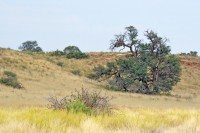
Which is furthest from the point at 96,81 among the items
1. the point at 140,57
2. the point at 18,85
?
the point at 18,85

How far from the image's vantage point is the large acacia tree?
119ft

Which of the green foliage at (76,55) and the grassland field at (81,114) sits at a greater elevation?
the green foliage at (76,55)

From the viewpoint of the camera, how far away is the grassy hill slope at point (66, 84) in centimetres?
2570

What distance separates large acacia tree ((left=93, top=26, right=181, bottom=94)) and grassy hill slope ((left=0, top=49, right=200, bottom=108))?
133 cm

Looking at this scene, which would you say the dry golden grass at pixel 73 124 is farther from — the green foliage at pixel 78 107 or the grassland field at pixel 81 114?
the green foliage at pixel 78 107

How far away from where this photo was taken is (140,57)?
3984 cm

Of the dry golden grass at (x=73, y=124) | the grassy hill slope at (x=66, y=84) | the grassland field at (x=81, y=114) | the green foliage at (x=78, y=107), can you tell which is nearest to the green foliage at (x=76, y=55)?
the grassy hill slope at (x=66, y=84)

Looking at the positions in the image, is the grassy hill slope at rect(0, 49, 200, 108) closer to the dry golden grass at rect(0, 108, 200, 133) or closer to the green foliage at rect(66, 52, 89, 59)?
the green foliage at rect(66, 52, 89, 59)

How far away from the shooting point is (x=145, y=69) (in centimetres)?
3753

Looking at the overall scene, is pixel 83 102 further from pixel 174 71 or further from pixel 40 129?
pixel 174 71

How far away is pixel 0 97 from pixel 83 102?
36.4 feet

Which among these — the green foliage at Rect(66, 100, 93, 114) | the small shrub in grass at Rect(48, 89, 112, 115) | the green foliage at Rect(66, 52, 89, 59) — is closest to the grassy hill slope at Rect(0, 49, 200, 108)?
the green foliage at Rect(66, 52, 89, 59)

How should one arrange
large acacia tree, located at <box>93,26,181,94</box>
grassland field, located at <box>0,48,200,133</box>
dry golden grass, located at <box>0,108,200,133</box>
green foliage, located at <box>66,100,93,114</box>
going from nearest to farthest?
dry golden grass, located at <box>0,108,200,133</box>
grassland field, located at <box>0,48,200,133</box>
green foliage, located at <box>66,100,93,114</box>
large acacia tree, located at <box>93,26,181,94</box>

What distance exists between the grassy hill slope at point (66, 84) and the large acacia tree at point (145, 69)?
1327mm
